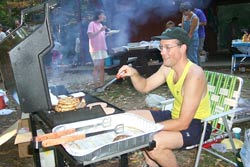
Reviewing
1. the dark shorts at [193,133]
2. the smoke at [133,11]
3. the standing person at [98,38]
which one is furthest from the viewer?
the smoke at [133,11]

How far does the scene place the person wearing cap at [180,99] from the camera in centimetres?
255

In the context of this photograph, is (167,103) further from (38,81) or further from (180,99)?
(38,81)

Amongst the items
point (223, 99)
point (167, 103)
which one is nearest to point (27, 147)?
point (167, 103)

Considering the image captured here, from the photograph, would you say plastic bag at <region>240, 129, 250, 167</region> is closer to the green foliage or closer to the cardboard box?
the cardboard box

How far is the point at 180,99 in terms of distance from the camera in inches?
111

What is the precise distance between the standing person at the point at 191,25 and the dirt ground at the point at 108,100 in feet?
3.28

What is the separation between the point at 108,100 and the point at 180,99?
3.53 metres

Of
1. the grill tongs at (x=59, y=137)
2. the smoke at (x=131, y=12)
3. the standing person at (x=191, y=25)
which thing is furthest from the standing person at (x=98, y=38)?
the grill tongs at (x=59, y=137)

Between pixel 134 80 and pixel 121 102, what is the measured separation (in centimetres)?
295

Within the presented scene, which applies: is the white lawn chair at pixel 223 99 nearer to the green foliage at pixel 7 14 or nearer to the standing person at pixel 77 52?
the standing person at pixel 77 52

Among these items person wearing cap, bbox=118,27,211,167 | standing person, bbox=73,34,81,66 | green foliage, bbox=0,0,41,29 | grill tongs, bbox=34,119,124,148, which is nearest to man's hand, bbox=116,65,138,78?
person wearing cap, bbox=118,27,211,167

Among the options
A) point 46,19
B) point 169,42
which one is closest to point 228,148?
point 169,42

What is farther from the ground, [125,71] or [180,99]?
[125,71]

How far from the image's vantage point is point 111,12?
994cm
